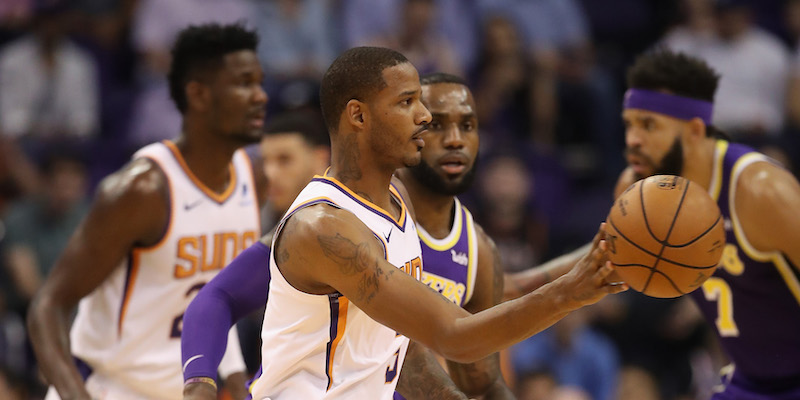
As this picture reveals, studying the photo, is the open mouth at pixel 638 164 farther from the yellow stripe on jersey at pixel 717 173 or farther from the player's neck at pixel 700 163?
the yellow stripe on jersey at pixel 717 173

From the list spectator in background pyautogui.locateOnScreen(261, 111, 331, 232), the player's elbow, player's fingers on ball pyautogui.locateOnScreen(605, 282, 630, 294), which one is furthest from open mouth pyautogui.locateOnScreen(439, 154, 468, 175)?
spectator in background pyautogui.locateOnScreen(261, 111, 331, 232)

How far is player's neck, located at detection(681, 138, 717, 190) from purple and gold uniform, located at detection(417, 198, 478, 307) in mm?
1257

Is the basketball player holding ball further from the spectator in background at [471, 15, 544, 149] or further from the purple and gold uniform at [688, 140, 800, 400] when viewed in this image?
the spectator in background at [471, 15, 544, 149]

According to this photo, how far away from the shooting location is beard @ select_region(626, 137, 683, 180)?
5195 millimetres

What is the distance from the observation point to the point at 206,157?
5.31 m

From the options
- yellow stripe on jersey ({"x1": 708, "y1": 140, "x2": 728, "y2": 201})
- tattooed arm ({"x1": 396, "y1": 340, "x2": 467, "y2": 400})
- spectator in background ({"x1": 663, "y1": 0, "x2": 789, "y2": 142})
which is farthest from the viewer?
spectator in background ({"x1": 663, "y1": 0, "x2": 789, "y2": 142})

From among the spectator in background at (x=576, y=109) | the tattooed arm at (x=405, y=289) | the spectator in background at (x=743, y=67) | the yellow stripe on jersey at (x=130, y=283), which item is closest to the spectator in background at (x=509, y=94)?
the spectator in background at (x=576, y=109)

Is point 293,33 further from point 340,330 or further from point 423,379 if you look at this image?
point 340,330

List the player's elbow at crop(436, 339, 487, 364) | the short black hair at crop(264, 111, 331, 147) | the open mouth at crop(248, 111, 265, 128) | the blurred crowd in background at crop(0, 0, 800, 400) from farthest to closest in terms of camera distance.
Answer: the blurred crowd in background at crop(0, 0, 800, 400) < the short black hair at crop(264, 111, 331, 147) < the open mouth at crop(248, 111, 265, 128) < the player's elbow at crop(436, 339, 487, 364)

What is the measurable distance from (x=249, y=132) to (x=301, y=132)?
1250 millimetres

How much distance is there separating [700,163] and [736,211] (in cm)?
33

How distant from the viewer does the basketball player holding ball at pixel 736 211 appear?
15.9 feet

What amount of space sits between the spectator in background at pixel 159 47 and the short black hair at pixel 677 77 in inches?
205

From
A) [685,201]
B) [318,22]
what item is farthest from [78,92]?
[685,201]
